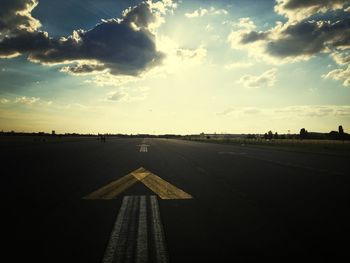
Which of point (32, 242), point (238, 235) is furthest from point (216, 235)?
point (32, 242)

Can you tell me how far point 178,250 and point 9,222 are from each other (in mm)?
3379

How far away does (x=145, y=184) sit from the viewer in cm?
1038

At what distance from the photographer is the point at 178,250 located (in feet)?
14.2

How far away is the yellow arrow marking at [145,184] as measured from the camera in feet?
27.6

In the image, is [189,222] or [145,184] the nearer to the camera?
[189,222]

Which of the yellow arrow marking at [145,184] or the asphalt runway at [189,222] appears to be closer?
the asphalt runway at [189,222]

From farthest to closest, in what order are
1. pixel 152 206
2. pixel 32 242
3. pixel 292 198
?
pixel 292 198, pixel 152 206, pixel 32 242

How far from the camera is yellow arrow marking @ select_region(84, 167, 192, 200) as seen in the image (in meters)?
8.42

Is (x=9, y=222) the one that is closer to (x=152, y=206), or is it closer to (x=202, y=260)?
(x=152, y=206)

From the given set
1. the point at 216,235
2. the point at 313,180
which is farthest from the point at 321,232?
the point at 313,180

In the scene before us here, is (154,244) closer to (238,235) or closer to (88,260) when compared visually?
(88,260)

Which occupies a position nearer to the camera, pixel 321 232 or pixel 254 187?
pixel 321 232

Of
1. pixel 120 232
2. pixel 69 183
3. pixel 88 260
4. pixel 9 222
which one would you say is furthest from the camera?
pixel 69 183

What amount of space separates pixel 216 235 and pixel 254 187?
17.3 ft
